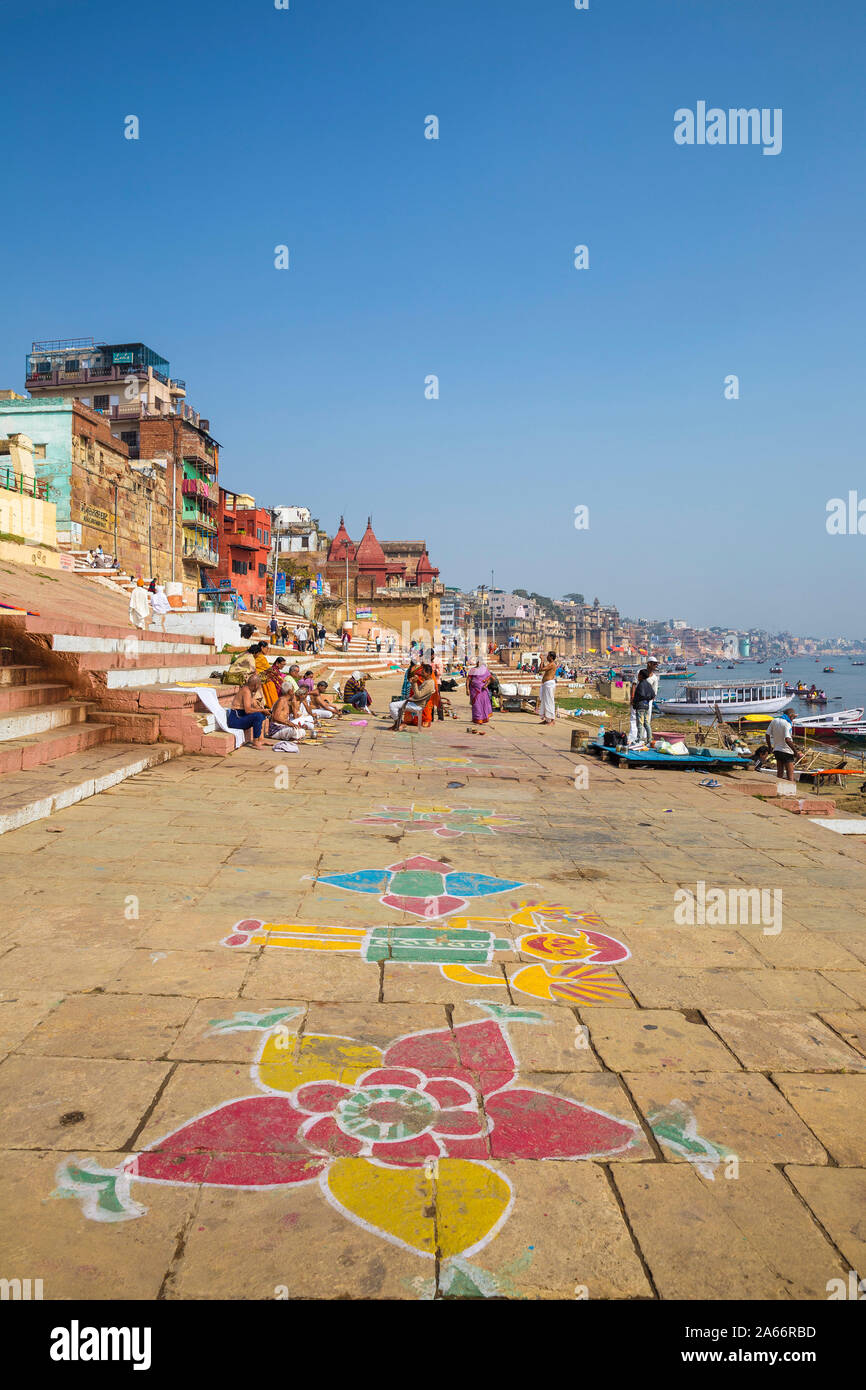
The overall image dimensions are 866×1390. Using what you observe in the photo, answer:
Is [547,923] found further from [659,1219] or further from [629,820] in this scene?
[629,820]

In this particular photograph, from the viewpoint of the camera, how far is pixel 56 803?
5.90 meters

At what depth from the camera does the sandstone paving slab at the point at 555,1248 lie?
1.78m

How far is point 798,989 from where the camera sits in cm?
359

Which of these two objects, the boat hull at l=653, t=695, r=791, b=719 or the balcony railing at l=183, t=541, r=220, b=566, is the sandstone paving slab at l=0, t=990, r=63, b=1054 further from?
the boat hull at l=653, t=695, r=791, b=719

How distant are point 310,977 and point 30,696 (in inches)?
248

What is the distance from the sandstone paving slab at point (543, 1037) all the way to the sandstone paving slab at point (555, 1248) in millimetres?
587

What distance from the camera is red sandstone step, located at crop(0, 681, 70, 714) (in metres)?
7.73

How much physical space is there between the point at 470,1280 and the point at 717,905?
337cm

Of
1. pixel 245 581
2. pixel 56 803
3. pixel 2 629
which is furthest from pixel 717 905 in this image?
pixel 245 581

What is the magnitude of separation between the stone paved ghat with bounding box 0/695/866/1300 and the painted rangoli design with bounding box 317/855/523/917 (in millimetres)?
28

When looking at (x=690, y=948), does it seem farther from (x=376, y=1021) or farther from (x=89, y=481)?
(x=89, y=481)

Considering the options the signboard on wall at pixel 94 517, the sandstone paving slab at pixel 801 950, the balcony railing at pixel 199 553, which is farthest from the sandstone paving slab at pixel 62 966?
the balcony railing at pixel 199 553

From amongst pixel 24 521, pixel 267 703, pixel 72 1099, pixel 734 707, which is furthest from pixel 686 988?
pixel 734 707

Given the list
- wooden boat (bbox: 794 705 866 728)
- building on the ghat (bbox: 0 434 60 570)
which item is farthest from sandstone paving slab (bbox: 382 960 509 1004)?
wooden boat (bbox: 794 705 866 728)
